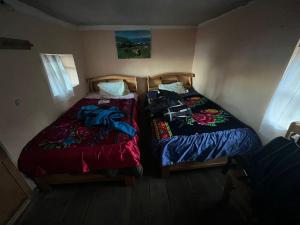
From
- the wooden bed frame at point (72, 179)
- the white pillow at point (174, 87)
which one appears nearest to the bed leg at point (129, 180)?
the wooden bed frame at point (72, 179)

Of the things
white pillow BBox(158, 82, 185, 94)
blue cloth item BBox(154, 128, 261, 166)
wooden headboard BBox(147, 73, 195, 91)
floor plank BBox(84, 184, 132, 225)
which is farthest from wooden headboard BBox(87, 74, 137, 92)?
floor plank BBox(84, 184, 132, 225)

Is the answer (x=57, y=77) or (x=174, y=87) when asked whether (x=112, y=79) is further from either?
(x=174, y=87)

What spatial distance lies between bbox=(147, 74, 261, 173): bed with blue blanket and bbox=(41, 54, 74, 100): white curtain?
1723 mm

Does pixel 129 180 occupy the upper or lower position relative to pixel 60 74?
lower

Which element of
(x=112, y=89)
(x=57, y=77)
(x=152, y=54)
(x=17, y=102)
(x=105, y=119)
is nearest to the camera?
(x=17, y=102)

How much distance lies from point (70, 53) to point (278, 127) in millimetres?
3403

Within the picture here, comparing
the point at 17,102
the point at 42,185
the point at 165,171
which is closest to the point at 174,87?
the point at 165,171

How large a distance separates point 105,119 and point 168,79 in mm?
2169

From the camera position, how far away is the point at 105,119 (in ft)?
6.45

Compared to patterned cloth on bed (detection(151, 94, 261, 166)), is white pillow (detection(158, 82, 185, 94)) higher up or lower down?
higher up

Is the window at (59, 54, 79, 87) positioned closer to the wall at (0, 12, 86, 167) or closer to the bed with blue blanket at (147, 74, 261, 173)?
the wall at (0, 12, 86, 167)

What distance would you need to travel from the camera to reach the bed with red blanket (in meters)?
1.53

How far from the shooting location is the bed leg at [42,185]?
1.66 metres

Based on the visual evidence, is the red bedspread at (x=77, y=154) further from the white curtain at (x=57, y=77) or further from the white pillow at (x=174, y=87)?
the white pillow at (x=174, y=87)
